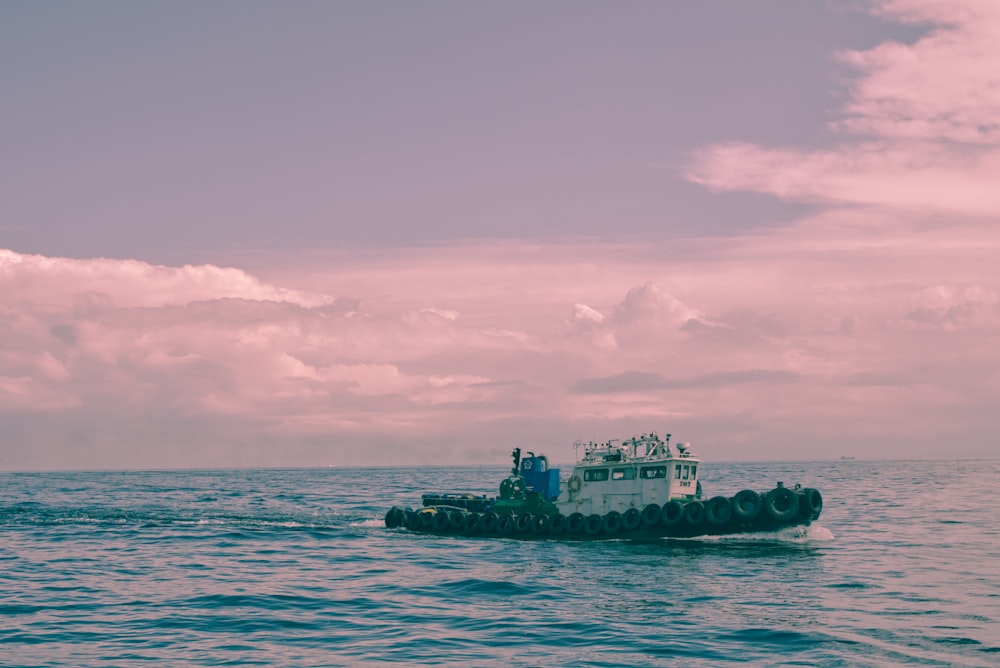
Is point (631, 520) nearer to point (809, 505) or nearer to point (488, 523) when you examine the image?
point (809, 505)

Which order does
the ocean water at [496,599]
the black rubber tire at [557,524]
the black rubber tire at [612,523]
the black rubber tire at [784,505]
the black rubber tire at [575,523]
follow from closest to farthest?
the ocean water at [496,599]
the black rubber tire at [784,505]
the black rubber tire at [612,523]
the black rubber tire at [575,523]
the black rubber tire at [557,524]

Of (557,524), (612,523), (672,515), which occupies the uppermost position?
(672,515)

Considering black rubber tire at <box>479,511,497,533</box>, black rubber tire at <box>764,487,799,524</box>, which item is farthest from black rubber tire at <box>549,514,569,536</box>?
black rubber tire at <box>764,487,799,524</box>

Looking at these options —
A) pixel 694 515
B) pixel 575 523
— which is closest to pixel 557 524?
pixel 575 523

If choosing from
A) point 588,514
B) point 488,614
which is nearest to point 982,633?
point 488,614

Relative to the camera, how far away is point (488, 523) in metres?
47.0

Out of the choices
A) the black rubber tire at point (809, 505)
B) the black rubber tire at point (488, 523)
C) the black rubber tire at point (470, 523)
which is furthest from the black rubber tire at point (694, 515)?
the black rubber tire at point (470, 523)

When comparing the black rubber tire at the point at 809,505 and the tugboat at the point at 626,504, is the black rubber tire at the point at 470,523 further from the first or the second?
the black rubber tire at the point at 809,505

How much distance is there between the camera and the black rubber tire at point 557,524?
43.7m

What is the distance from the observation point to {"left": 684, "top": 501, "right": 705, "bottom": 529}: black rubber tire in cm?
4084

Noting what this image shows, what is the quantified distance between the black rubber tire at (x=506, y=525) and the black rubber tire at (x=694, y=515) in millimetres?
9405

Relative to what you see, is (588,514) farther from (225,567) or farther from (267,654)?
(267,654)

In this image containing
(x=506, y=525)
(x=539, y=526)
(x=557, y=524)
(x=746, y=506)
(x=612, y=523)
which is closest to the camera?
(x=746, y=506)

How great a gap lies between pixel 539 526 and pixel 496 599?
51.0ft
